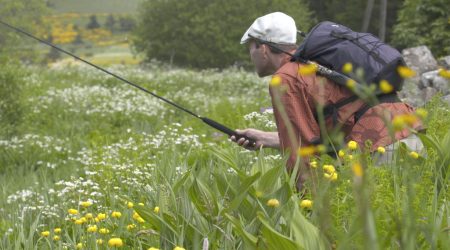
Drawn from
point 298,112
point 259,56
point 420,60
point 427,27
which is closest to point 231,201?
point 298,112

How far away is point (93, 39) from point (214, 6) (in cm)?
5275

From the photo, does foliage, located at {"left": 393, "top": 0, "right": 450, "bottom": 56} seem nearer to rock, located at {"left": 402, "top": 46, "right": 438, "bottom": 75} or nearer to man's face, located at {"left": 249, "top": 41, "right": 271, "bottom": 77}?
rock, located at {"left": 402, "top": 46, "right": 438, "bottom": 75}

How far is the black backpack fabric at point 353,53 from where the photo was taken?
3.43 m

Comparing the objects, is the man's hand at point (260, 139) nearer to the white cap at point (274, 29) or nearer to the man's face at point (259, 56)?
the man's face at point (259, 56)

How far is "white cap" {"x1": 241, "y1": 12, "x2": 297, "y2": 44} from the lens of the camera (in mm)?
3965

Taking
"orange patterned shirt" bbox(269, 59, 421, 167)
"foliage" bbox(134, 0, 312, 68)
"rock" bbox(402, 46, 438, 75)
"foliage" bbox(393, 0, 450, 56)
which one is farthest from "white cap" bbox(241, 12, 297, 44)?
"foliage" bbox(134, 0, 312, 68)

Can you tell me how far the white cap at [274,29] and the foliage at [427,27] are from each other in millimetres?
14528

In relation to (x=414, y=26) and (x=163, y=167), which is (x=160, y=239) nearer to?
(x=163, y=167)

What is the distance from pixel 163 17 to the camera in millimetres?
32750

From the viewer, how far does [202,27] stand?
30203mm

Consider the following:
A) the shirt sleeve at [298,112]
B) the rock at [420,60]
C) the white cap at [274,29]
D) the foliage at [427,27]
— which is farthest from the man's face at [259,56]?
the foliage at [427,27]

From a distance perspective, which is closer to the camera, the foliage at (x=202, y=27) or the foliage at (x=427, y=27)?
the foliage at (x=427, y=27)

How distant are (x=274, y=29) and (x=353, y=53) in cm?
65

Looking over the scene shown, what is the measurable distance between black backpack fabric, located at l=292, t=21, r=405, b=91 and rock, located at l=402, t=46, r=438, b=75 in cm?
712
